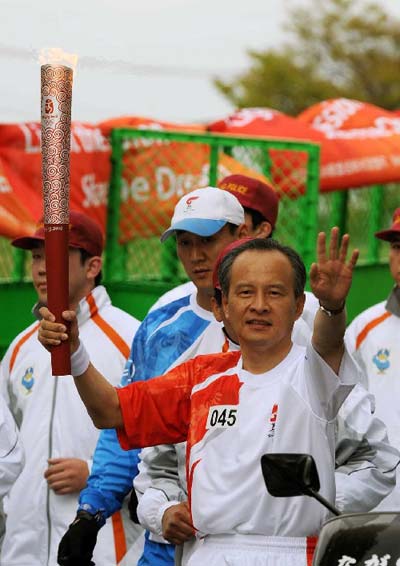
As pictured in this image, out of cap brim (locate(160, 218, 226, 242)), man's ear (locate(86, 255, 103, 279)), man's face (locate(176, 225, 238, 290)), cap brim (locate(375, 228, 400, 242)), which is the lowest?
man's ear (locate(86, 255, 103, 279))

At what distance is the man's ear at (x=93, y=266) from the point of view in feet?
20.7

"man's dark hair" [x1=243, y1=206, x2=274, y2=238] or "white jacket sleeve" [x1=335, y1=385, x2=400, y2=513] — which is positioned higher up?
"man's dark hair" [x1=243, y1=206, x2=274, y2=238]

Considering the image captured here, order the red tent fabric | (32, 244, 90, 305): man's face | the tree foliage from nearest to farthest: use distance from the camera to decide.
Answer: (32, 244, 90, 305): man's face
the red tent fabric
the tree foliage

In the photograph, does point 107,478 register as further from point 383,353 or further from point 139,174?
point 139,174

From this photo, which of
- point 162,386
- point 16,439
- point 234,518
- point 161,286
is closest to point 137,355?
point 16,439

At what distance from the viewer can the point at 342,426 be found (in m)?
4.95

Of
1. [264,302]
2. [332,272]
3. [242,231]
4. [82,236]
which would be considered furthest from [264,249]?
[82,236]

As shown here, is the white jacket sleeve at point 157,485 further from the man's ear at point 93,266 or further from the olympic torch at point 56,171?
the man's ear at point 93,266

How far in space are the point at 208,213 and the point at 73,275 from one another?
977 millimetres

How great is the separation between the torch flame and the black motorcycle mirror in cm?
121

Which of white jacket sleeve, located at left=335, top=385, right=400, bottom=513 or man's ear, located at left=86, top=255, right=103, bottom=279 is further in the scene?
man's ear, located at left=86, top=255, right=103, bottom=279

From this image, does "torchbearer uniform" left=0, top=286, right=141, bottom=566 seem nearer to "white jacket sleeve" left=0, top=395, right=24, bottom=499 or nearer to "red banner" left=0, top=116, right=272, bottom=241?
"white jacket sleeve" left=0, top=395, right=24, bottom=499

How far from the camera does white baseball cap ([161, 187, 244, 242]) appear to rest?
543 centimetres

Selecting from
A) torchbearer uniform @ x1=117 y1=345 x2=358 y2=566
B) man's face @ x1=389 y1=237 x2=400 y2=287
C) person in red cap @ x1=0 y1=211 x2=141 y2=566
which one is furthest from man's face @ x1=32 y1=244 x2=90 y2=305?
torchbearer uniform @ x1=117 y1=345 x2=358 y2=566
